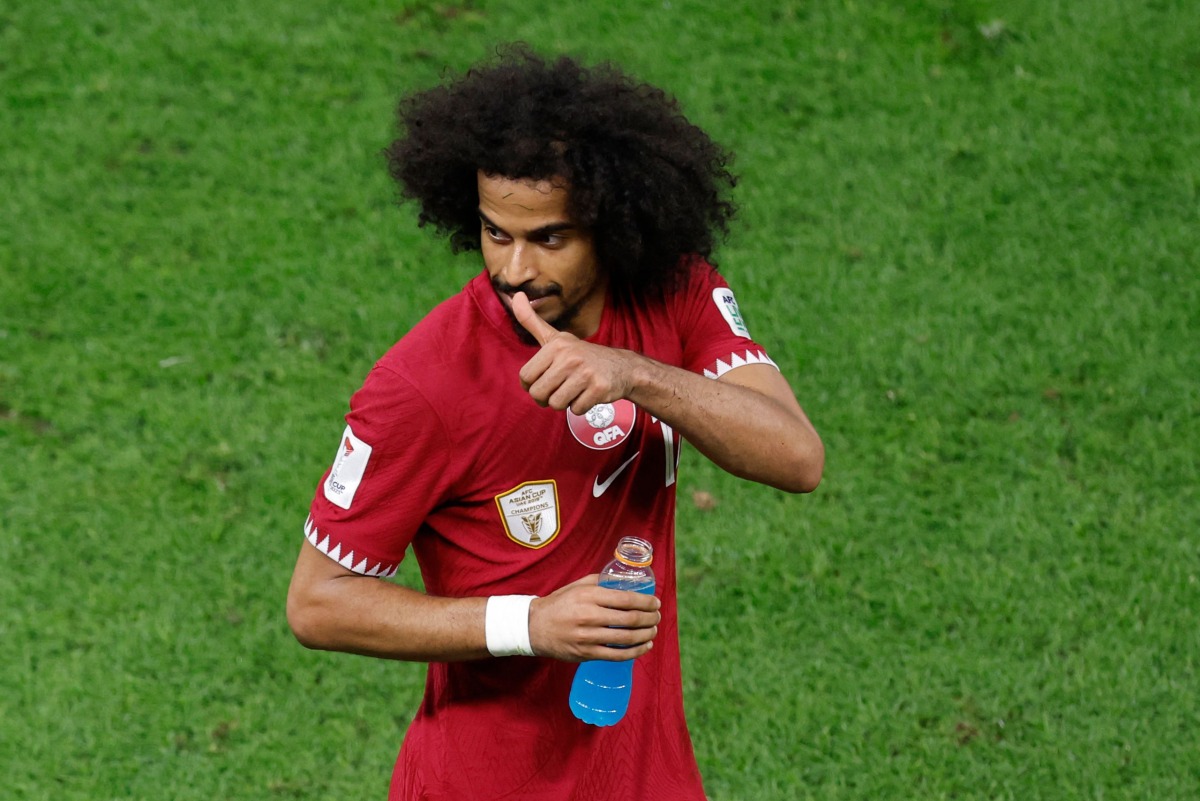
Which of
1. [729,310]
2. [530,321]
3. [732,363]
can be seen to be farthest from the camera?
[729,310]

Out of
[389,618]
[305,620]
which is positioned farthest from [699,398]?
[305,620]

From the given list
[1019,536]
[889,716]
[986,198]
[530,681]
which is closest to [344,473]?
[530,681]

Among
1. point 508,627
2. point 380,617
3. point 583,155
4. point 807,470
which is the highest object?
point 583,155

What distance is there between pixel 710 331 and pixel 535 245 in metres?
0.52

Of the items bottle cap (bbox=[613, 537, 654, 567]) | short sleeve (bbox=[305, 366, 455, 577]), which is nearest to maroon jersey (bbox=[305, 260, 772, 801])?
short sleeve (bbox=[305, 366, 455, 577])

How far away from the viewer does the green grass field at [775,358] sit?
5340 millimetres

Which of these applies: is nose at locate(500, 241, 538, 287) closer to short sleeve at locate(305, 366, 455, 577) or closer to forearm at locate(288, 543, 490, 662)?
short sleeve at locate(305, 366, 455, 577)

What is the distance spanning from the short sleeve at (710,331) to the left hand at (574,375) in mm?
510

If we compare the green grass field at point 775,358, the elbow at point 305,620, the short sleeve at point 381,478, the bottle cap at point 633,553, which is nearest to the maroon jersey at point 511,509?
the short sleeve at point 381,478

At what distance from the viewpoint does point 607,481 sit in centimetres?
322

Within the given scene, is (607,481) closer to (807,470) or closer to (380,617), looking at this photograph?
(807,470)

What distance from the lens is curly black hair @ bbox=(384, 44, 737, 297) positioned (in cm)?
313

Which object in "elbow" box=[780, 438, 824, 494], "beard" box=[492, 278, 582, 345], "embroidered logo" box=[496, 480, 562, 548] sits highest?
"beard" box=[492, 278, 582, 345]

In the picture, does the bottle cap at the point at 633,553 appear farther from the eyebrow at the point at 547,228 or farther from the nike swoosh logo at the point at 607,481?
the eyebrow at the point at 547,228
